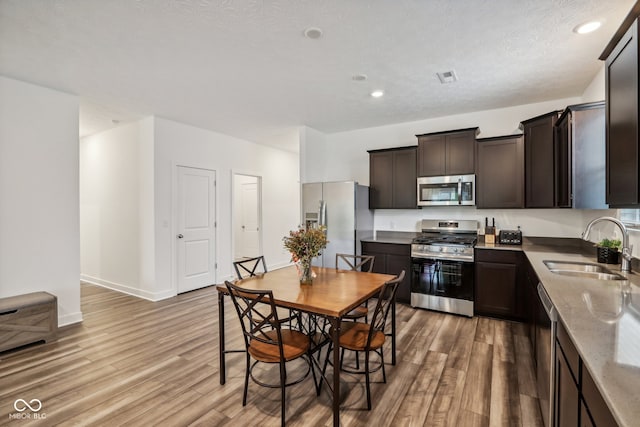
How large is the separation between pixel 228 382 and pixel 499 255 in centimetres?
323

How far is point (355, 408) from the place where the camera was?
2.13 metres

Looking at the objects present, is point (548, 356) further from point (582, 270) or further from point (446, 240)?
point (446, 240)

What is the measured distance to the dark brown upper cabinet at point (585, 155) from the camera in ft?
8.55

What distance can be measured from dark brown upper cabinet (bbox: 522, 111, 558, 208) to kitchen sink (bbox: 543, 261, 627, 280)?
1.12 meters

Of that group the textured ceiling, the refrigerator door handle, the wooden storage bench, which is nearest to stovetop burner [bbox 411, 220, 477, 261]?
the refrigerator door handle

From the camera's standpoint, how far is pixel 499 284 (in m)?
3.70

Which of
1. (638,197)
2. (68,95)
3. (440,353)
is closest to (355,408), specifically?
(440,353)

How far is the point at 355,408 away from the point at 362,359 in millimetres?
712

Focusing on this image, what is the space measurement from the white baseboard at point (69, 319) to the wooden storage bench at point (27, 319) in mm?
475

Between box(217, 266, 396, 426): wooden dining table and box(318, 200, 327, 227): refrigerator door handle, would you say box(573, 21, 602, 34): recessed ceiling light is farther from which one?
box(318, 200, 327, 227): refrigerator door handle

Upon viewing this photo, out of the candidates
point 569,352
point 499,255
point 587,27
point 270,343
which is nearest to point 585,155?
point 587,27

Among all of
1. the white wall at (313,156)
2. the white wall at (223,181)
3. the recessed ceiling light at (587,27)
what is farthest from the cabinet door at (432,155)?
the white wall at (223,181)

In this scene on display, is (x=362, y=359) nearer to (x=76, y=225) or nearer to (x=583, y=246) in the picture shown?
(x=583, y=246)

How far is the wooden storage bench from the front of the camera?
2.92 metres
